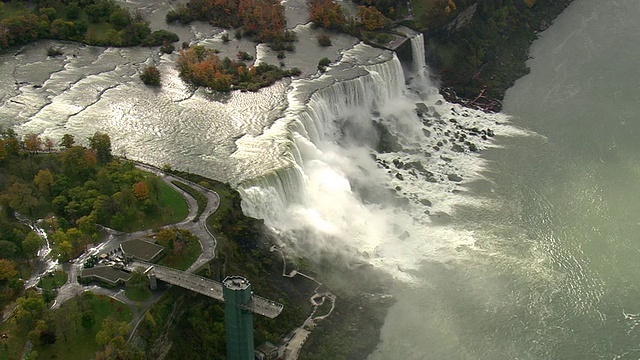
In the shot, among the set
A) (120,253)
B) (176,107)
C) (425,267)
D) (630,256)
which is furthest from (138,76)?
(630,256)

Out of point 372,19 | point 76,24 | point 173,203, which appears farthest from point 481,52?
point 173,203

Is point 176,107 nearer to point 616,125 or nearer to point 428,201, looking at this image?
point 428,201

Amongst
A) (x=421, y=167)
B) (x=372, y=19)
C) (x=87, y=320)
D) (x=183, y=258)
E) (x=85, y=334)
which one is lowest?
(x=421, y=167)

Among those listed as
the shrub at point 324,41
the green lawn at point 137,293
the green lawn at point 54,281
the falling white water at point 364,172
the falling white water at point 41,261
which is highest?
the green lawn at point 137,293

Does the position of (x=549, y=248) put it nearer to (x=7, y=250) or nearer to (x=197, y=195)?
(x=197, y=195)

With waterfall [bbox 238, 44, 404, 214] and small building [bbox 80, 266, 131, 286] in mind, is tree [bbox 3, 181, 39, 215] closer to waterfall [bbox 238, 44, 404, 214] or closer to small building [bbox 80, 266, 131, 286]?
small building [bbox 80, 266, 131, 286]

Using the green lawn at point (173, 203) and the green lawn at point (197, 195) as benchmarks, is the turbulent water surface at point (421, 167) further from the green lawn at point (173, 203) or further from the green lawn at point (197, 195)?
the green lawn at point (173, 203)

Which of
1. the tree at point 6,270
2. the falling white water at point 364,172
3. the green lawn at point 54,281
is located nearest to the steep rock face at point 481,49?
the falling white water at point 364,172
